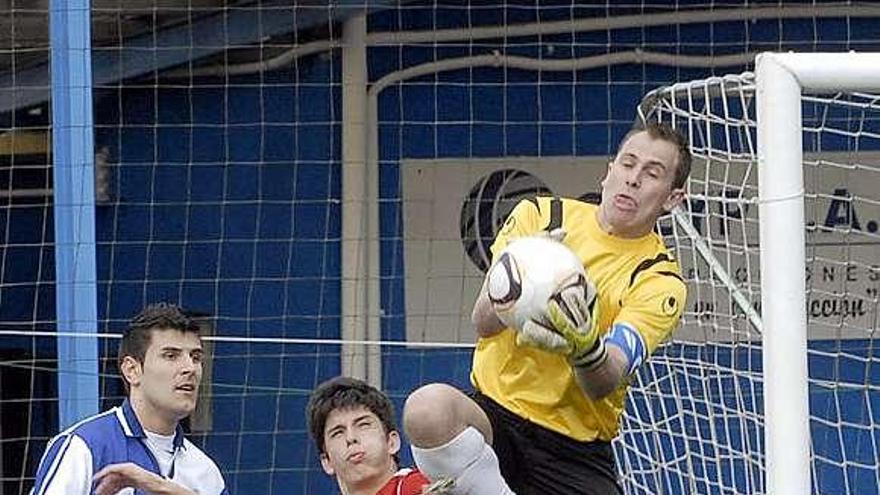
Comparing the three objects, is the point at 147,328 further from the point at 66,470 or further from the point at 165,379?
the point at 66,470

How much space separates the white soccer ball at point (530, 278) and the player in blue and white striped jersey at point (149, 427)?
115cm

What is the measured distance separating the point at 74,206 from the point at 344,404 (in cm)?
309

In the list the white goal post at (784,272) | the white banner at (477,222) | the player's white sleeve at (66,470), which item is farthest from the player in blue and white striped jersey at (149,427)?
the white banner at (477,222)

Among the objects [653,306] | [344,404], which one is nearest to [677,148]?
[653,306]

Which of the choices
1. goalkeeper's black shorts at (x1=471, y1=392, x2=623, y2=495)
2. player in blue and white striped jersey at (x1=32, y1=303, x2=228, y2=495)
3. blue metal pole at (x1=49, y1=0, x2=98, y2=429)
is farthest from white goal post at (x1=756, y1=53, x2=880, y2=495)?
blue metal pole at (x1=49, y1=0, x2=98, y2=429)

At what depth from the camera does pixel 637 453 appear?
6344 millimetres

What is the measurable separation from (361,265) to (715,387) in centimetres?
246

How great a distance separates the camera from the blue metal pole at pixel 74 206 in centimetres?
738

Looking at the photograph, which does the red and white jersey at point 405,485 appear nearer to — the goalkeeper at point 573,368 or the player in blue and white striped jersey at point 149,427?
the goalkeeper at point 573,368

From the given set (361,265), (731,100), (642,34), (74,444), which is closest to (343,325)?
(361,265)

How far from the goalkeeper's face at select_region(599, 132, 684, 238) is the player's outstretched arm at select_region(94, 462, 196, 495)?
1.06 m

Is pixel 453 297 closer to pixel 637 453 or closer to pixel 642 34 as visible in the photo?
pixel 642 34

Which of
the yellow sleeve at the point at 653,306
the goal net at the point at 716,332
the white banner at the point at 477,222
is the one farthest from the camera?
the white banner at the point at 477,222

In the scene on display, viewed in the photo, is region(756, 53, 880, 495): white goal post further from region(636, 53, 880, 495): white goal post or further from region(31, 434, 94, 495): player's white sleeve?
region(31, 434, 94, 495): player's white sleeve
